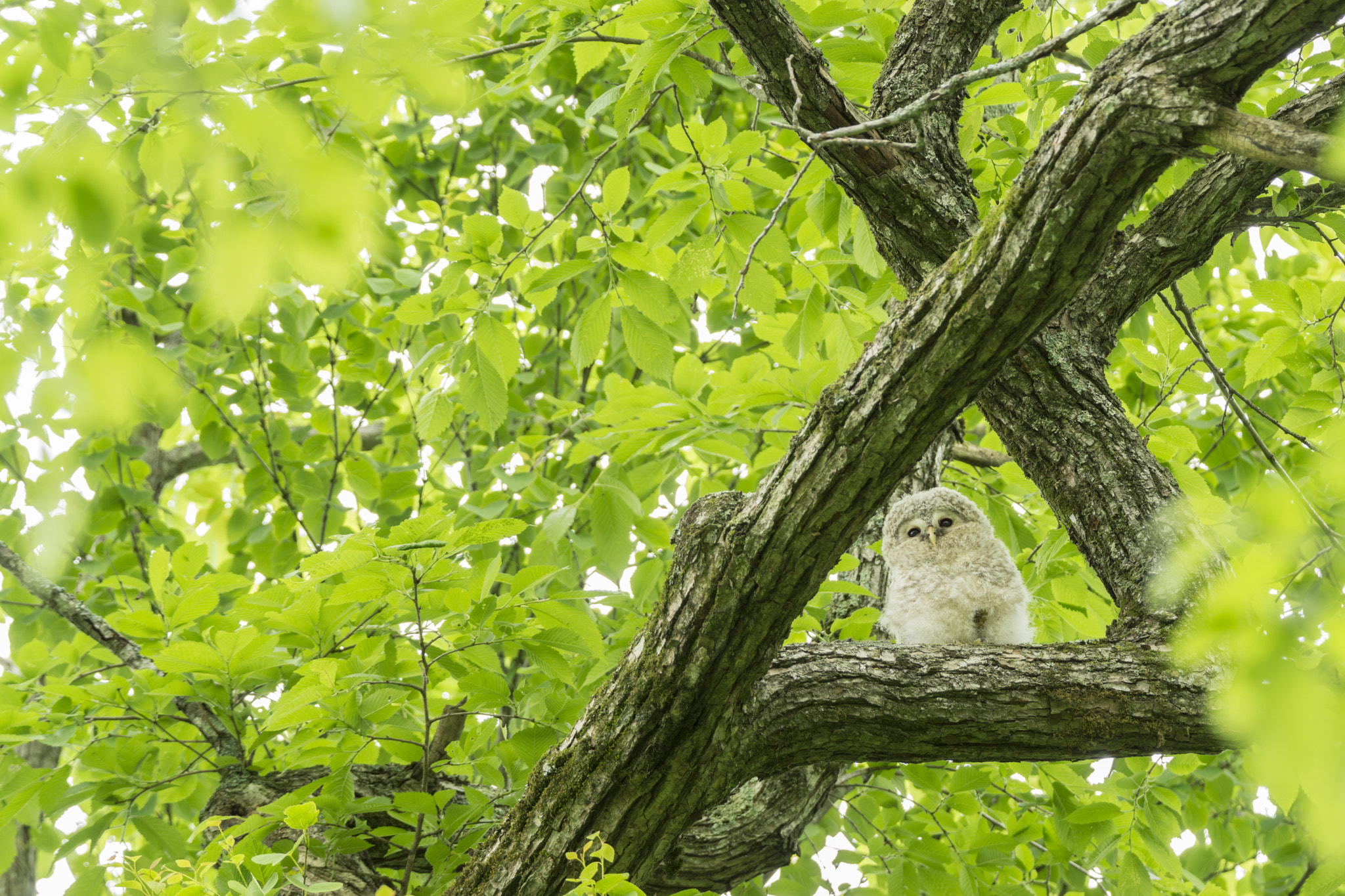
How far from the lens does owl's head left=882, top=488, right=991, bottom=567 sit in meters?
3.48

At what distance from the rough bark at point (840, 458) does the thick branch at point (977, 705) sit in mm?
121

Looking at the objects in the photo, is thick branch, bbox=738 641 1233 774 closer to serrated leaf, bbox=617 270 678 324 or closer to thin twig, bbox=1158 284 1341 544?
thin twig, bbox=1158 284 1341 544

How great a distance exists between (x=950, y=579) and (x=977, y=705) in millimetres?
996

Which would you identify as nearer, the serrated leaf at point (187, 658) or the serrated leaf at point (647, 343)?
the serrated leaf at point (187, 658)

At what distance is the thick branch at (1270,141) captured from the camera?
1.51 meters

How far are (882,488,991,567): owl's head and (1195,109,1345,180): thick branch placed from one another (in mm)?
1962

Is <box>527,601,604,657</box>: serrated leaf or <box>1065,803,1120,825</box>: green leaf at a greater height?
<box>1065,803,1120,825</box>: green leaf

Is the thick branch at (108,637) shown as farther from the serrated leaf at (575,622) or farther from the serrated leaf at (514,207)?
the serrated leaf at (514,207)

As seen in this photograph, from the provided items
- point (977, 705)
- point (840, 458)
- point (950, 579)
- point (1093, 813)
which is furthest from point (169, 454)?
point (1093, 813)

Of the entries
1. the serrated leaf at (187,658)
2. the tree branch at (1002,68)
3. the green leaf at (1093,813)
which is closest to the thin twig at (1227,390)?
the tree branch at (1002,68)

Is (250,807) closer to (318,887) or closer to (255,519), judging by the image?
(318,887)

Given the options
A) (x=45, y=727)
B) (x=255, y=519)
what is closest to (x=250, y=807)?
(x=45, y=727)

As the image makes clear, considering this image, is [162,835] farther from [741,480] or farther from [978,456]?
[978,456]

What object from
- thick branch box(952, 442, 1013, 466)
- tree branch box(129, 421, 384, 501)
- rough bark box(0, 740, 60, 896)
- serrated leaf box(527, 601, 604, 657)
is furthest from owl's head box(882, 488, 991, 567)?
rough bark box(0, 740, 60, 896)
